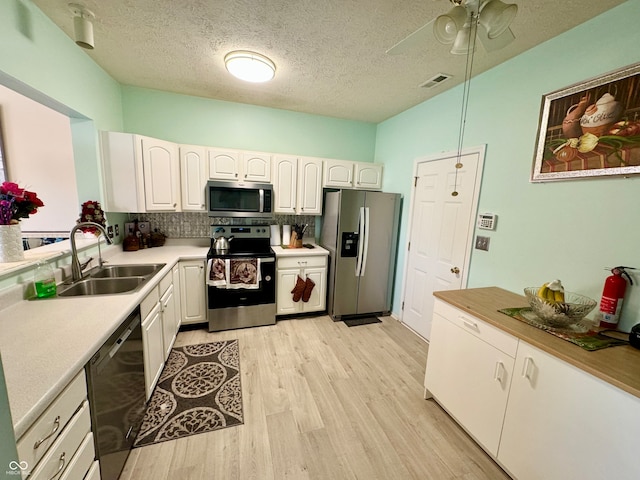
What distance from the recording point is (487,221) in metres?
2.14

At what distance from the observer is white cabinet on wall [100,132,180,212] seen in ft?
7.92

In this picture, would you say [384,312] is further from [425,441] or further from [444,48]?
[444,48]

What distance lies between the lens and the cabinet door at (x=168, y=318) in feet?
6.97

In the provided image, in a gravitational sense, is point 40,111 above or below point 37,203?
above

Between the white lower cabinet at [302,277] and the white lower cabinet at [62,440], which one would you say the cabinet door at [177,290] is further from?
the white lower cabinet at [62,440]

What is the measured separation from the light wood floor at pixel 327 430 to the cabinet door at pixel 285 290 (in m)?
0.52

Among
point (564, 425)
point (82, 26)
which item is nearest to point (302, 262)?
point (564, 425)

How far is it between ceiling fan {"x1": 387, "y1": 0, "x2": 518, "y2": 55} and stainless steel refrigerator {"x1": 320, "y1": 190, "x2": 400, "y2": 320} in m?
1.83

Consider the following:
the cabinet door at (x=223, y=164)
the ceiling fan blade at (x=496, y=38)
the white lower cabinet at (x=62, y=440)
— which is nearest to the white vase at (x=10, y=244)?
the white lower cabinet at (x=62, y=440)

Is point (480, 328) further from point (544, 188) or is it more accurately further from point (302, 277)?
point (302, 277)

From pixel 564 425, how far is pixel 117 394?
7.17ft

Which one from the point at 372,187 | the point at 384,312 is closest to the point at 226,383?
the point at 384,312

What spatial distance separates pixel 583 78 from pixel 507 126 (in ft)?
1.55

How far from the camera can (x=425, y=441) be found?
1657 millimetres
